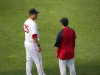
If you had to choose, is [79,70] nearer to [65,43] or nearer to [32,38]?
[65,43]

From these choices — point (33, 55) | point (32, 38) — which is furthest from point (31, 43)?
point (33, 55)

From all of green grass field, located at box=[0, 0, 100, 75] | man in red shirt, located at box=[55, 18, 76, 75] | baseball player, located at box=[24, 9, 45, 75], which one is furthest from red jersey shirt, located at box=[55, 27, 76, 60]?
green grass field, located at box=[0, 0, 100, 75]

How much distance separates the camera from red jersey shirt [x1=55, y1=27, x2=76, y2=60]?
967 centimetres

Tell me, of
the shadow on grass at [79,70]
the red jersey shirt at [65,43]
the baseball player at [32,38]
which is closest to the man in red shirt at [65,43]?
the red jersey shirt at [65,43]

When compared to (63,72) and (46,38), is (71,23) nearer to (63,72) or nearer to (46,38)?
(46,38)

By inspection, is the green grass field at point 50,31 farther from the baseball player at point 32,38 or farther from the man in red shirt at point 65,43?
the man in red shirt at point 65,43

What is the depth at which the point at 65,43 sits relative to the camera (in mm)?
9734

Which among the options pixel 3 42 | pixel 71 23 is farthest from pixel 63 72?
pixel 71 23

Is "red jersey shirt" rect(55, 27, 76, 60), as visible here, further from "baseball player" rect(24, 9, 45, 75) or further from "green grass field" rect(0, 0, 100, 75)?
"green grass field" rect(0, 0, 100, 75)

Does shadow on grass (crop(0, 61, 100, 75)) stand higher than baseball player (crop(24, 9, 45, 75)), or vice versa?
baseball player (crop(24, 9, 45, 75))

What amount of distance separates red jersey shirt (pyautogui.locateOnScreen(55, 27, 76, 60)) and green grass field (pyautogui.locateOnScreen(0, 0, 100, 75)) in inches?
57.9

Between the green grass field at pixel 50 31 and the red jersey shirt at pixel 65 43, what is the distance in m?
1.47

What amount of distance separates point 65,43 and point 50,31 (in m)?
4.73

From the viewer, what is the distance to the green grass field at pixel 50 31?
11.8 meters
